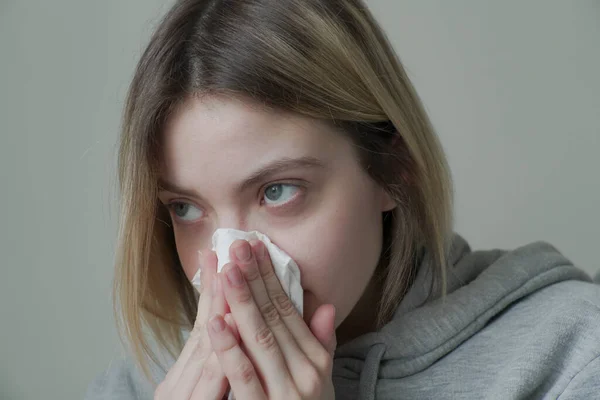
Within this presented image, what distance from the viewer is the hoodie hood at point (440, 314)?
1.16 meters

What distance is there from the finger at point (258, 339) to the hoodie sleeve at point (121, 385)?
0.58 m

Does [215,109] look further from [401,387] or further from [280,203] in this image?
[401,387]

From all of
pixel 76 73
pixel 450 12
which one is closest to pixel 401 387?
pixel 450 12

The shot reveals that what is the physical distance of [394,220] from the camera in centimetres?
125

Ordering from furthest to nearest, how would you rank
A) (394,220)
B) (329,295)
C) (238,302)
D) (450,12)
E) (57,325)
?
1. (57,325)
2. (450,12)
3. (394,220)
4. (329,295)
5. (238,302)

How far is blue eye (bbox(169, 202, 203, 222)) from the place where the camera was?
1.13m

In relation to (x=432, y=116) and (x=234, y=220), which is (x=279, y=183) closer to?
(x=234, y=220)

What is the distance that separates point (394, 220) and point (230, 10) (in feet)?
1.56

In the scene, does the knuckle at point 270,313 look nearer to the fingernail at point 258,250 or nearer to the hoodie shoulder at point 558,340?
the fingernail at point 258,250

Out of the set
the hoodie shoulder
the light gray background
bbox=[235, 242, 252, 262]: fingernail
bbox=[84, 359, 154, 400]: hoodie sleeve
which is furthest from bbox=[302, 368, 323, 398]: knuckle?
the light gray background

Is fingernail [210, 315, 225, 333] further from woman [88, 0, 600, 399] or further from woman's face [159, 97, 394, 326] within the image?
woman's face [159, 97, 394, 326]

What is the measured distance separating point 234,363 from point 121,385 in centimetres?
63

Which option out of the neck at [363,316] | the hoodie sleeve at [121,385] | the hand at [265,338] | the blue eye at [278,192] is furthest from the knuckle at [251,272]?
the hoodie sleeve at [121,385]

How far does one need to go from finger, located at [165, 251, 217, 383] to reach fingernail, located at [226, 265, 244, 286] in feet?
0.19
